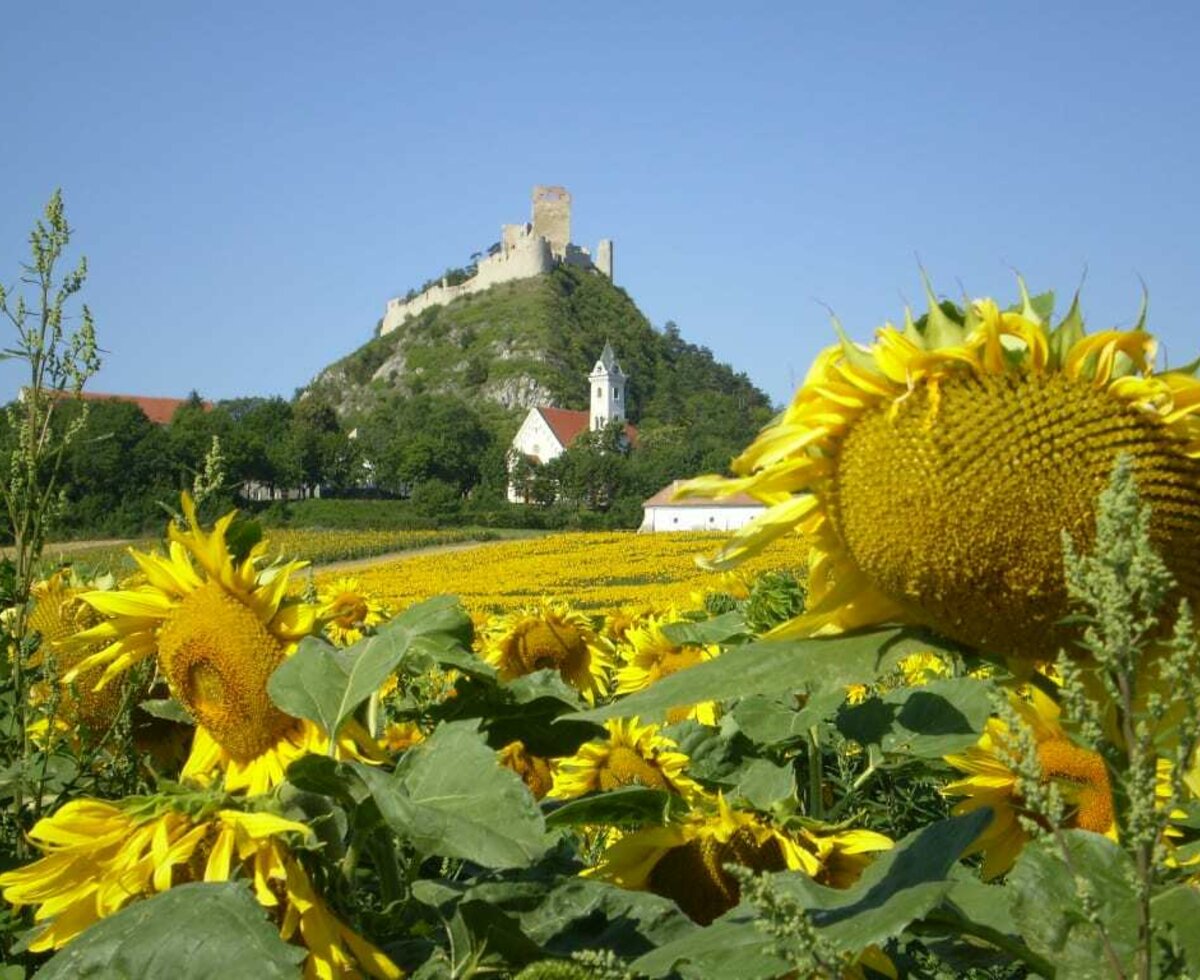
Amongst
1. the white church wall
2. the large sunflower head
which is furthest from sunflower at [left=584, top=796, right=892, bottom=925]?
the white church wall

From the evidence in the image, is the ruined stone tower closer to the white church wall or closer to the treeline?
the treeline

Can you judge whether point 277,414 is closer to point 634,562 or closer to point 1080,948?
point 634,562

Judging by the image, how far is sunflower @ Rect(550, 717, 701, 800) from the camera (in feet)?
9.55

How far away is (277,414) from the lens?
Answer: 272 ft

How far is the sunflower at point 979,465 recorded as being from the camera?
125 cm

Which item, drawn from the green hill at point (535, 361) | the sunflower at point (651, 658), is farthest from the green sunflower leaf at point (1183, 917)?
the green hill at point (535, 361)

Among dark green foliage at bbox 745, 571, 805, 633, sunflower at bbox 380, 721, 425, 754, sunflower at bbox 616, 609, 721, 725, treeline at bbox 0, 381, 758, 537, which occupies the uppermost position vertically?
treeline at bbox 0, 381, 758, 537

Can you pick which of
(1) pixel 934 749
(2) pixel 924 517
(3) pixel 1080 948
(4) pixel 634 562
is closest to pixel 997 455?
(2) pixel 924 517

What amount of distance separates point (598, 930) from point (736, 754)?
133 cm

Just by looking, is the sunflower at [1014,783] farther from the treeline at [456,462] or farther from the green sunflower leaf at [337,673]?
the treeline at [456,462]

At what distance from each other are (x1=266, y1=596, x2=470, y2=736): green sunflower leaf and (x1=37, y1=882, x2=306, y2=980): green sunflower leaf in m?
0.37

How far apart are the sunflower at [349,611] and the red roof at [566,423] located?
315ft

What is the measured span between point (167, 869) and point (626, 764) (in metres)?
1.45

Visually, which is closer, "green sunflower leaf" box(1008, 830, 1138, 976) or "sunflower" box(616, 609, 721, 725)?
"green sunflower leaf" box(1008, 830, 1138, 976)
